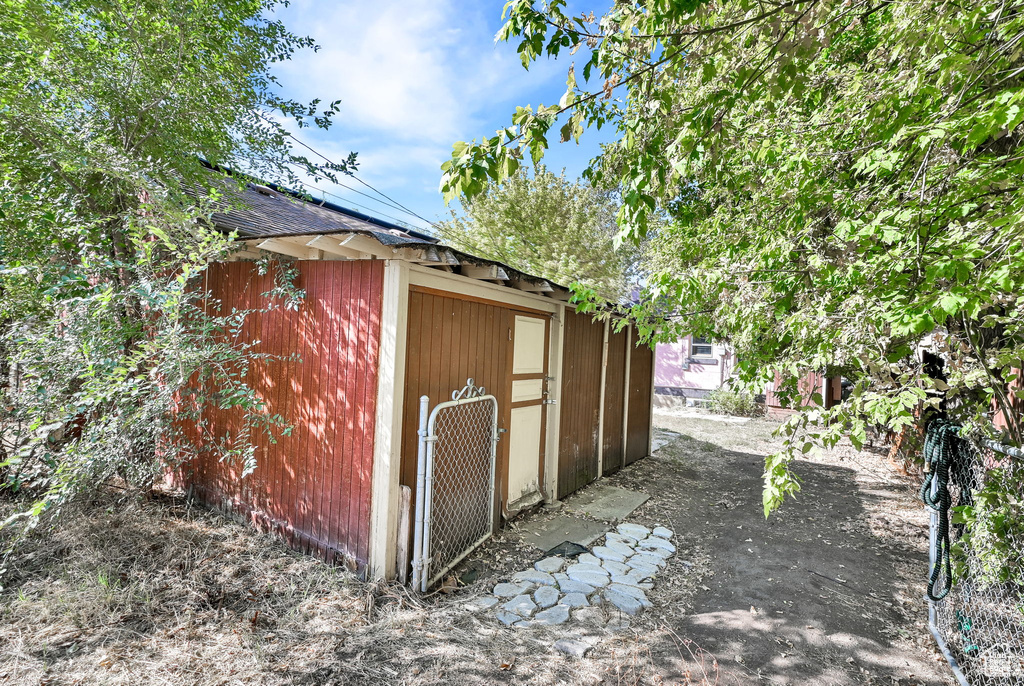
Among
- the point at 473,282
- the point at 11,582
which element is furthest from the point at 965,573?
the point at 11,582

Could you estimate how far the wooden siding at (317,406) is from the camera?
3.25 meters

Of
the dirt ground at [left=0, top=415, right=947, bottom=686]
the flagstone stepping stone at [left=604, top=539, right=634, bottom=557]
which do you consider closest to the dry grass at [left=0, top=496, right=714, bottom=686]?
the dirt ground at [left=0, top=415, right=947, bottom=686]

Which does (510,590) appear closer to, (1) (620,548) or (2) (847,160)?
(1) (620,548)

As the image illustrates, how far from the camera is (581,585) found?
11.2 feet

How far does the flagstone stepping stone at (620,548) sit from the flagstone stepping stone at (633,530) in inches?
9.7

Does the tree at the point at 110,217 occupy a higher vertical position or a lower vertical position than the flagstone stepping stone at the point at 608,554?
higher

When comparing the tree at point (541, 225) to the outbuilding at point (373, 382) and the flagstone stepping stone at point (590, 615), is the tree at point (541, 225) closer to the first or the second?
the outbuilding at point (373, 382)

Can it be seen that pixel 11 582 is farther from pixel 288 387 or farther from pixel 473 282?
pixel 473 282

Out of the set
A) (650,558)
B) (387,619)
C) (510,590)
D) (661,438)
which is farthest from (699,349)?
(387,619)

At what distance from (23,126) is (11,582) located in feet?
9.79

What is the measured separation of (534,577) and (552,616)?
1.68 feet

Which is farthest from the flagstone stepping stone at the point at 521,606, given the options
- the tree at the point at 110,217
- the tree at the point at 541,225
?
the tree at the point at 541,225

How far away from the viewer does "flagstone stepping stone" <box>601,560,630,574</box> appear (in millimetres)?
3674

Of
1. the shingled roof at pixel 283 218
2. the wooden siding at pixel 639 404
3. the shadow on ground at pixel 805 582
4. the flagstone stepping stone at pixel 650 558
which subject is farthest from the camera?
the wooden siding at pixel 639 404
